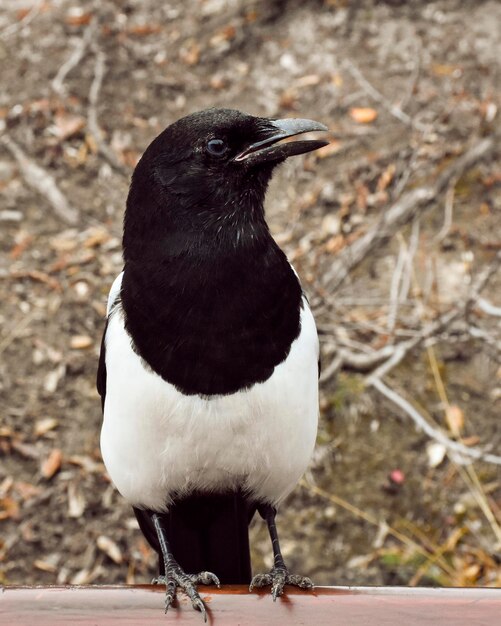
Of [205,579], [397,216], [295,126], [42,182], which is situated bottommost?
[397,216]

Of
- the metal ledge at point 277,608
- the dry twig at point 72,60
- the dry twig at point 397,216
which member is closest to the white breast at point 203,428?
the metal ledge at point 277,608

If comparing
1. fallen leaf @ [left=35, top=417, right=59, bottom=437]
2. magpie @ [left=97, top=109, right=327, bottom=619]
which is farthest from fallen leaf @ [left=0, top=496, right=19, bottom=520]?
magpie @ [left=97, top=109, right=327, bottom=619]

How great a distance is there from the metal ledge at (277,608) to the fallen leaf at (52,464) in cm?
227

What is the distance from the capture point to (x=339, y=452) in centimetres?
405

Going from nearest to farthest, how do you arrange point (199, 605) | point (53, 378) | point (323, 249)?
point (199, 605) → point (53, 378) → point (323, 249)

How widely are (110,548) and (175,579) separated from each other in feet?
5.80

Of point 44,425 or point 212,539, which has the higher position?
point 212,539

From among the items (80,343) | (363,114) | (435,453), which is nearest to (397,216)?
(363,114)

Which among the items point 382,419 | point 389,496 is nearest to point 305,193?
point 382,419

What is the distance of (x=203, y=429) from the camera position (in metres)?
2.23

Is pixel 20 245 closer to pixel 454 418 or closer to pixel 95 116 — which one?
pixel 95 116

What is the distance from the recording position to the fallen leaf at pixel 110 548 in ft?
12.4

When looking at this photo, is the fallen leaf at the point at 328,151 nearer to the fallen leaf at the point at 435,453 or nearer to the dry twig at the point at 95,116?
the dry twig at the point at 95,116

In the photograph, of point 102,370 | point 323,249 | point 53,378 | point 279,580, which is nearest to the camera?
point 279,580
